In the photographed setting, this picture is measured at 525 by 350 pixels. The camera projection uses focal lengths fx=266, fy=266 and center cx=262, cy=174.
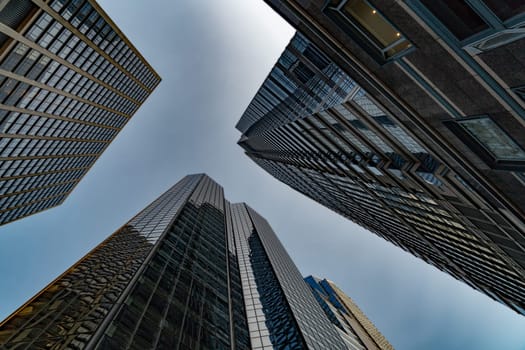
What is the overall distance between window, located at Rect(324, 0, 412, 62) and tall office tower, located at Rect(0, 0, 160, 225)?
160 ft

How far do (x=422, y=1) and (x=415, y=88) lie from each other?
309cm

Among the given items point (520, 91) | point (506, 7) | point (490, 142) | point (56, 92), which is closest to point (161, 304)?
point (490, 142)

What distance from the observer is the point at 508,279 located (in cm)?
2852

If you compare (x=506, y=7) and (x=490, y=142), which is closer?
(x=506, y=7)

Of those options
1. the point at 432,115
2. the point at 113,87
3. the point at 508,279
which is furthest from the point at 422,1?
the point at 113,87

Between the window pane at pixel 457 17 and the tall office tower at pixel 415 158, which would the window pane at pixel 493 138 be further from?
the window pane at pixel 457 17

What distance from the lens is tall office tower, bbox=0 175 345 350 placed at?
18719 mm

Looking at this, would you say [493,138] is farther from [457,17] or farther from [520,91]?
[457,17]

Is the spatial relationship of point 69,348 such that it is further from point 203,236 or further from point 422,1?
point 203,236

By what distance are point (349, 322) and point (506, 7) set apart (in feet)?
372

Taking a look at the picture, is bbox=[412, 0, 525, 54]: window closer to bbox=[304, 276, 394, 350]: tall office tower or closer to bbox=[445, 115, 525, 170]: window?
Result: bbox=[445, 115, 525, 170]: window

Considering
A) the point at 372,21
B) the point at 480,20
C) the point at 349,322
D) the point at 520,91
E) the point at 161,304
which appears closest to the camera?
the point at 480,20

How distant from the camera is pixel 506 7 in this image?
6.27 meters

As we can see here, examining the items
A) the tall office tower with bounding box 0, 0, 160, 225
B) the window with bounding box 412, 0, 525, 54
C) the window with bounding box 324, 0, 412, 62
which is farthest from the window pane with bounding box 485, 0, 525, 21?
the tall office tower with bounding box 0, 0, 160, 225
